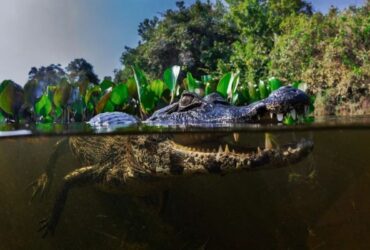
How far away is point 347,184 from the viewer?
350 inches

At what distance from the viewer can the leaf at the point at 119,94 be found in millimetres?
10468

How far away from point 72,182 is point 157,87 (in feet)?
13.1

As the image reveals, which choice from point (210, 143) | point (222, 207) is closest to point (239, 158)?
point (210, 143)

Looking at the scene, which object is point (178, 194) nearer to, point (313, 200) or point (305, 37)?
point (313, 200)

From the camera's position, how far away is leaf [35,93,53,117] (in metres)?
10.9

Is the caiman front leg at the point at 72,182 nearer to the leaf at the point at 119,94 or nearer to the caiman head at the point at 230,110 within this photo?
the caiman head at the point at 230,110

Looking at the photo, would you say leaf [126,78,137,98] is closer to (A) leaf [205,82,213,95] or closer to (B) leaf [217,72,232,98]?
(A) leaf [205,82,213,95]

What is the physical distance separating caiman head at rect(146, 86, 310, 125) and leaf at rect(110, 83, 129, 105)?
7.57 ft

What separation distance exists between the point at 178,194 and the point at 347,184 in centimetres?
290

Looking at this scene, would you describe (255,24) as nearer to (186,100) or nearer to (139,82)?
(139,82)

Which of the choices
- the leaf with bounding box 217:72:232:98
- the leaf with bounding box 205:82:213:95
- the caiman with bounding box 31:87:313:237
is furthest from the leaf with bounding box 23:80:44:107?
the leaf with bounding box 217:72:232:98

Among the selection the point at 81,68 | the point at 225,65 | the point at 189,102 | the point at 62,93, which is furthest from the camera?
the point at 225,65

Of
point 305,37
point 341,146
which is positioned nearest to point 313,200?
point 341,146

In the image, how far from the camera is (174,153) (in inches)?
243
